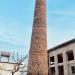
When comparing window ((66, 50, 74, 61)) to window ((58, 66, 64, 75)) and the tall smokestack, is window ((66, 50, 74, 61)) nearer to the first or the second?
window ((58, 66, 64, 75))

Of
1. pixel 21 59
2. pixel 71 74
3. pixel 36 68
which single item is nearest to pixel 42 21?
pixel 36 68

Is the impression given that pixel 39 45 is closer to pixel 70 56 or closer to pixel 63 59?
pixel 63 59

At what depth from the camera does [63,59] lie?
1192 inches

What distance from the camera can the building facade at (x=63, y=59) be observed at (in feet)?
92.9

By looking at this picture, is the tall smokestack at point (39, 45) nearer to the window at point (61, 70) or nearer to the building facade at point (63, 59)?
the building facade at point (63, 59)

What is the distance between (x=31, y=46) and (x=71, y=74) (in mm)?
11894

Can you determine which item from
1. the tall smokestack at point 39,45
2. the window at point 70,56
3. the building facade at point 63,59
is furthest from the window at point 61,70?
the tall smokestack at point 39,45

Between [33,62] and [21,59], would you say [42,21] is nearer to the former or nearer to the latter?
[33,62]

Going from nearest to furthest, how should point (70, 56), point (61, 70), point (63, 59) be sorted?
point (70, 56)
point (63, 59)
point (61, 70)

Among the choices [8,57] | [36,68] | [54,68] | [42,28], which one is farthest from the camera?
[8,57]

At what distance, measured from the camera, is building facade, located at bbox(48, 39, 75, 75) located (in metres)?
28.3

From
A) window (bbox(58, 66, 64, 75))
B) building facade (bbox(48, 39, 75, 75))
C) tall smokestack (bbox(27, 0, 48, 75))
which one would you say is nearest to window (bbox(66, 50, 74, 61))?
building facade (bbox(48, 39, 75, 75))

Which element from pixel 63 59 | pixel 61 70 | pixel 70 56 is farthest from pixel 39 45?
pixel 61 70

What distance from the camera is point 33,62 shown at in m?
18.2
